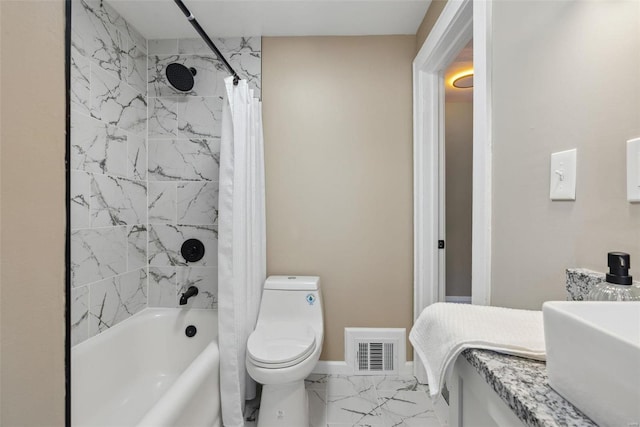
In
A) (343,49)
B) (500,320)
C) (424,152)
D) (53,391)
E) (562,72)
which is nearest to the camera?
(53,391)

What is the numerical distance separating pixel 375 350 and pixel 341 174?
128 cm

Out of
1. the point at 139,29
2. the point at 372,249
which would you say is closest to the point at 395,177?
the point at 372,249

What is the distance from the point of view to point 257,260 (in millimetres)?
1803

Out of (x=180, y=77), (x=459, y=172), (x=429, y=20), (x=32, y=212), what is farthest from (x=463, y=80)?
(x=32, y=212)

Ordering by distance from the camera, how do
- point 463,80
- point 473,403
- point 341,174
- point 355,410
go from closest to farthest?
1. point 473,403
2. point 355,410
3. point 341,174
4. point 463,80

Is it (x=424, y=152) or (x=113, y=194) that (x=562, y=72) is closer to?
(x=424, y=152)

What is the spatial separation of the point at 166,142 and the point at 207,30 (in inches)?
32.7

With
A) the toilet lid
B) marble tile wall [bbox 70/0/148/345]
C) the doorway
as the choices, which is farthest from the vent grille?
the doorway

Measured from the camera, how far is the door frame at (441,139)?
104cm

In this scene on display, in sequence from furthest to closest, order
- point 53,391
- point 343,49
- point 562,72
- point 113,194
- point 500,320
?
point 343,49
point 113,194
point 562,72
point 500,320
point 53,391

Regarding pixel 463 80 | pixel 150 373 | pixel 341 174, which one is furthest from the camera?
pixel 463 80

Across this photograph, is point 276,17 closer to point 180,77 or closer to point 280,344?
point 180,77

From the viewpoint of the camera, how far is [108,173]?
1.68 meters

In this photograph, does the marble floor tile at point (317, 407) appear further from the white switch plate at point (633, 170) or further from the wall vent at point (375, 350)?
the white switch plate at point (633, 170)
